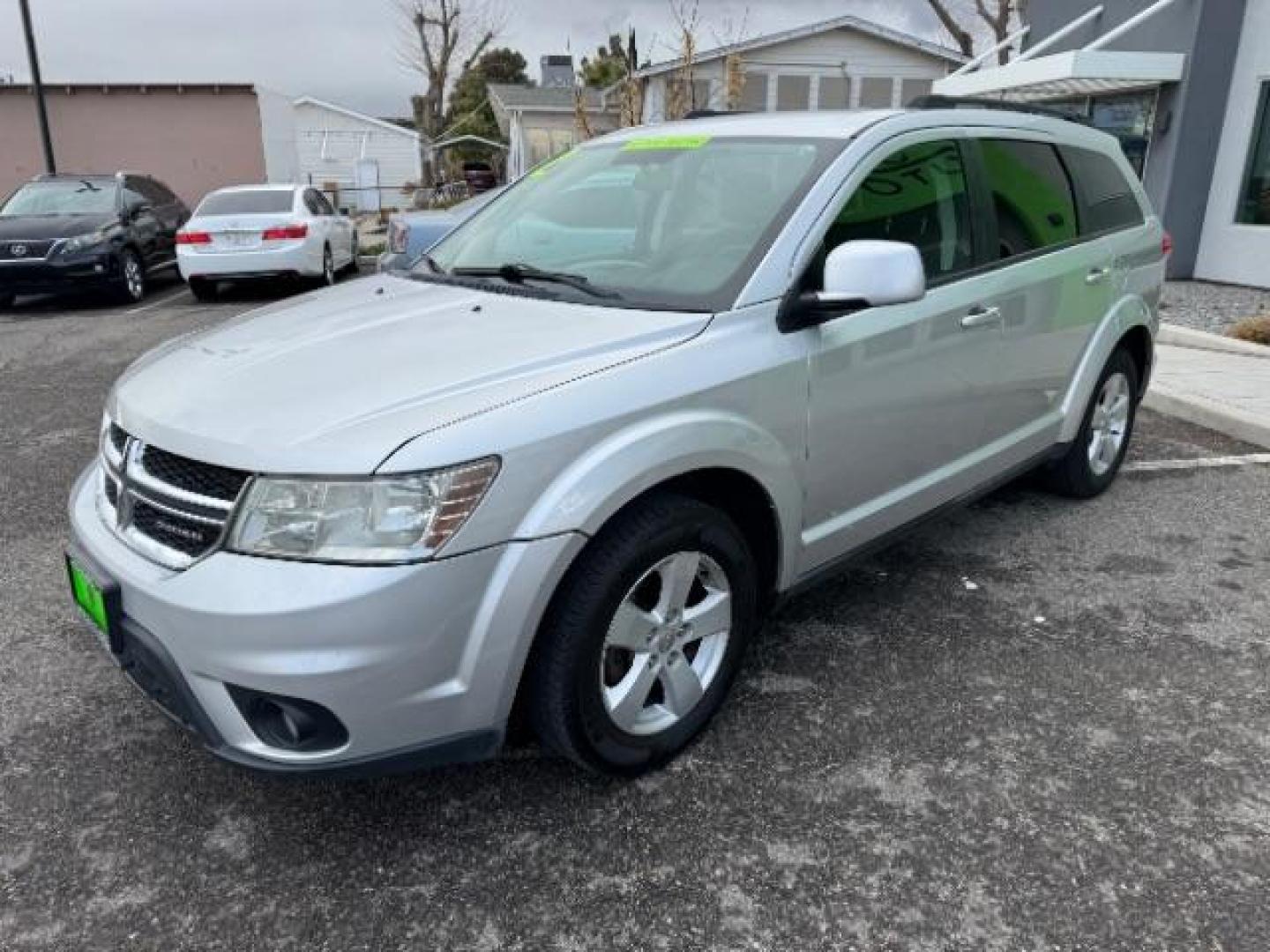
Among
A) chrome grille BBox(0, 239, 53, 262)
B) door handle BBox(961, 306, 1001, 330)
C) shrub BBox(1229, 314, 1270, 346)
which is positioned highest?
door handle BBox(961, 306, 1001, 330)

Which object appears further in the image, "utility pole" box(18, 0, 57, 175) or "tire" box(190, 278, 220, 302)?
"utility pole" box(18, 0, 57, 175)

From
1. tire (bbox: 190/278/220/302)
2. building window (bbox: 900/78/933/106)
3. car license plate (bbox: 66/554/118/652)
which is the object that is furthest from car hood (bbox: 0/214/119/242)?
building window (bbox: 900/78/933/106)

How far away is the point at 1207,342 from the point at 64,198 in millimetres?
12921

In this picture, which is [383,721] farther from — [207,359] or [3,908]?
[207,359]

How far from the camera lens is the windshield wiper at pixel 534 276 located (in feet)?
9.43

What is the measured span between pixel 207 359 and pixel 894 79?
26.2 m

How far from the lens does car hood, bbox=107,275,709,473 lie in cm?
211

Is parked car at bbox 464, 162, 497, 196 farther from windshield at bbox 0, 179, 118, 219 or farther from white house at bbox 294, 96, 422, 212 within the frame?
windshield at bbox 0, 179, 118, 219

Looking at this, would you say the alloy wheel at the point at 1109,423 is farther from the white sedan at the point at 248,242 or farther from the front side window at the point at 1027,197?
the white sedan at the point at 248,242

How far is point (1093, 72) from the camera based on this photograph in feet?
35.4

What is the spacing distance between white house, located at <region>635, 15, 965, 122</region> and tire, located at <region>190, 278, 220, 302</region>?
14.7 m

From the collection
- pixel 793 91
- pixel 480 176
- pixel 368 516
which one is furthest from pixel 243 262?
pixel 480 176

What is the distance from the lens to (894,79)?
83.9 feet

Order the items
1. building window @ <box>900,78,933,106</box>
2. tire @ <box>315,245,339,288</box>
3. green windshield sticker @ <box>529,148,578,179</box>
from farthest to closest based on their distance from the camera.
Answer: building window @ <box>900,78,933,106</box>, tire @ <box>315,245,339,288</box>, green windshield sticker @ <box>529,148,578,179</box>
